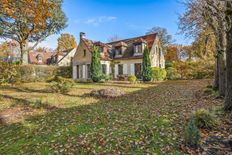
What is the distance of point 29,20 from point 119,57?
17331mm

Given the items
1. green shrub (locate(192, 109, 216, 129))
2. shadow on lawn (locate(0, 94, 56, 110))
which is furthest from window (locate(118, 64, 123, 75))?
green shrub (locate(192, 109, 216, 129))

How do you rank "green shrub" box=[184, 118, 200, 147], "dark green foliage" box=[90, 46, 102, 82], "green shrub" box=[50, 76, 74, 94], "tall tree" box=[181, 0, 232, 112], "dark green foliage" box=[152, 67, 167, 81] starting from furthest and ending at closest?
"dark green foliage" box=[152, 67, 167, 81] → "dark green foliage" box=[90, 46, 102, 82] → "green shrub" box=[50, 76, 74, 94] → "tall tree" box=[181, 0, 232, 112] → "green shrub" box=[184, 118, 200, 147]

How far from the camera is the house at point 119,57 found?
25.1 m

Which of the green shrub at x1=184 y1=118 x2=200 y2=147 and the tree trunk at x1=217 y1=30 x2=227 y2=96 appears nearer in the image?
the green shrub at x1=184 y1=118 x2=200 y2=147

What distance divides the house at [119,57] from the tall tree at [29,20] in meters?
4.15

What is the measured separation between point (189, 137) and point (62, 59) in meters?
38.2

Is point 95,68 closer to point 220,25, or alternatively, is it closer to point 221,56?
point 221,56

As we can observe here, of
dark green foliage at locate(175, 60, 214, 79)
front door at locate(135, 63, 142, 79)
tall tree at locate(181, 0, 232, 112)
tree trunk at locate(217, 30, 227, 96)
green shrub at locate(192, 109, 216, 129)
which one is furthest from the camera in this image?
front door at locate(135, 63, 142, 79)

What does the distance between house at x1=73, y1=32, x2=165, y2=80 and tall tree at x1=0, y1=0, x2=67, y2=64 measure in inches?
163

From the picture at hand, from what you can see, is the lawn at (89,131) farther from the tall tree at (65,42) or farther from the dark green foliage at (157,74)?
the tall tree at (65,42)

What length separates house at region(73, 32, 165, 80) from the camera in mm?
25109

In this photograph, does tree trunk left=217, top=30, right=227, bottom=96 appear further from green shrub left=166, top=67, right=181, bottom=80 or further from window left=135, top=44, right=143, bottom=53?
green shrub left=166, top=67, right=181, bottom=80

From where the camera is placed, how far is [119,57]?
26.8 m

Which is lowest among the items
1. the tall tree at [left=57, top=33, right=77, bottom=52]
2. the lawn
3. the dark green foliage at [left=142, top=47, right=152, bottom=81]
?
the lawn
